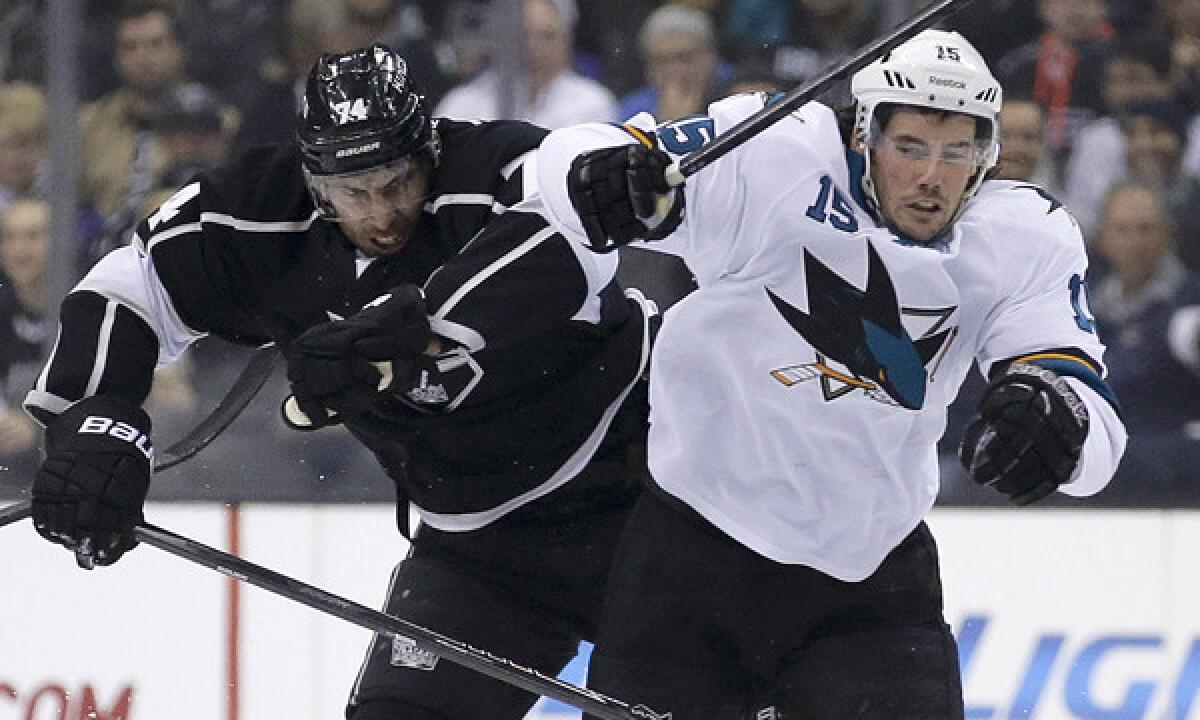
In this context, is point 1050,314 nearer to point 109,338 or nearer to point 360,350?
point 360,350

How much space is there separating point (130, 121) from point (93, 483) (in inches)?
89.4

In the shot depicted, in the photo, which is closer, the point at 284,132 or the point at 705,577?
the point at 705,577

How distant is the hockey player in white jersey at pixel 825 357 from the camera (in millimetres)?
3139

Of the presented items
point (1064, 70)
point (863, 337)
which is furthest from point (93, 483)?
point (1064, 70)

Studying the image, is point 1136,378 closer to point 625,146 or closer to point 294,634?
point 294,634

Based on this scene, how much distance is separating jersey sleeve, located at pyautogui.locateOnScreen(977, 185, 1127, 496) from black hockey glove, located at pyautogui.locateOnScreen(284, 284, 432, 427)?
84cm

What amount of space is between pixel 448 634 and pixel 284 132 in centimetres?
224

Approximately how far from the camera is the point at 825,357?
3.23m

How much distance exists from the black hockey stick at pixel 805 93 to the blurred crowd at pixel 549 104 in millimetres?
2136

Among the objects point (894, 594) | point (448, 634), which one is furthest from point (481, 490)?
point (894, 594)

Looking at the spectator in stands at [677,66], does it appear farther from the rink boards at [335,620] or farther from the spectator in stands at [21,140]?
the spectator in stands at [21,140]

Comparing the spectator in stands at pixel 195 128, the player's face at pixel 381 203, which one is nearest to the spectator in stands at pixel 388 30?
the spectator in stands at pixel 195 128

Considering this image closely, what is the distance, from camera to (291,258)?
3.60 metres

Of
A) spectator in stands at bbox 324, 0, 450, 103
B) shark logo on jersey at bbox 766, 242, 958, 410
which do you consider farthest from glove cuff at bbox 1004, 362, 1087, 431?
spectator in stands at bbox 324, 0, 450, 103
